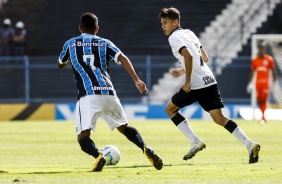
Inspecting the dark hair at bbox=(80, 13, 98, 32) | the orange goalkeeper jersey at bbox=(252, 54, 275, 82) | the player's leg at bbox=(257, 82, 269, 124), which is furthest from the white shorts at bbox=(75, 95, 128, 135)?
the player's leg at bbox=(257, 82, 269, 124)

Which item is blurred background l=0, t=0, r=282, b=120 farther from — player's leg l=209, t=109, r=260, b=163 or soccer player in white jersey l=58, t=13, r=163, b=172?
soccer player in white jersey l=58, t=13, r=163, b=172

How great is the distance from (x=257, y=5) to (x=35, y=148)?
710 inches

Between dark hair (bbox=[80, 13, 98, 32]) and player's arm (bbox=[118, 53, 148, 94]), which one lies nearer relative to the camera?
player's arm (bbox=[118, 53, 148, 94])

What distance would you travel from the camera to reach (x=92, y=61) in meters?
10.3

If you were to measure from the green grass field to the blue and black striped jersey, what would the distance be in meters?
0.98

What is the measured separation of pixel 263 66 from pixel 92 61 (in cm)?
1504

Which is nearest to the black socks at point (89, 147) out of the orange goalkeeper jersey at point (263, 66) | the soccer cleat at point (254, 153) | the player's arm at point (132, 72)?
the player's arm at point (132, 72)

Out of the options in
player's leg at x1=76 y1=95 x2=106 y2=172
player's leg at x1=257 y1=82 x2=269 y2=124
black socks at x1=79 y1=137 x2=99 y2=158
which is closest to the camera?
black socks at x1=79 y1=137 x2=99 y2=158

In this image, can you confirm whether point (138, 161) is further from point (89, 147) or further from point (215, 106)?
point (89, 147)

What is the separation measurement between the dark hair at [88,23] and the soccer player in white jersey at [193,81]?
50.8 inches

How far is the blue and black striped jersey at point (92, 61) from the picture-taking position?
10227mm

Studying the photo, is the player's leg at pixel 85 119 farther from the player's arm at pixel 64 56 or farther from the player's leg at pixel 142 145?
the player's arm at pixel 64 56

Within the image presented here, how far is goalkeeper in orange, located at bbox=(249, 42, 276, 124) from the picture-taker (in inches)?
968

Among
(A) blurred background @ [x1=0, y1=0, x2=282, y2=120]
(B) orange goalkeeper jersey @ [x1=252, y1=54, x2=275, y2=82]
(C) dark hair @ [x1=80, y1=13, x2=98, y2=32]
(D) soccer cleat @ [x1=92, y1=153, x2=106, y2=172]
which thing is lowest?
(A) blurred background @ [x1=0, y1=0, x2=282, y2=120]
